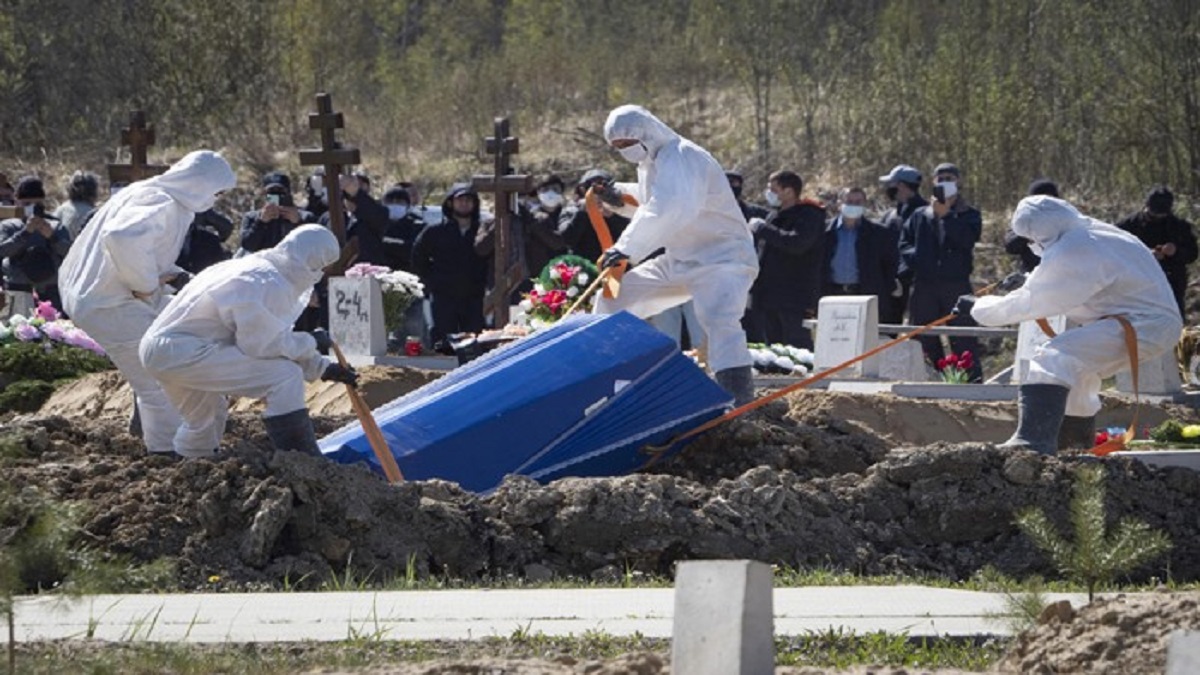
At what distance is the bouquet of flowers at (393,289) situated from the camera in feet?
61.7

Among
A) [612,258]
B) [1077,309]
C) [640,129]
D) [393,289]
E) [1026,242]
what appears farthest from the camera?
[393,289]

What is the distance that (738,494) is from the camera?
11.3 metres

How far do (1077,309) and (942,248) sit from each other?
6.65 metres

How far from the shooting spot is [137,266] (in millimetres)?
13461

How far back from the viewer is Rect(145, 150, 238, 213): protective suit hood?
1378 centimetres

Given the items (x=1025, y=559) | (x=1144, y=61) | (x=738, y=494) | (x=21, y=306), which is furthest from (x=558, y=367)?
(x=1144, y=61)

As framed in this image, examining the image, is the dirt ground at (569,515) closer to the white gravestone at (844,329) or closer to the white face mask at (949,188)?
the white gravestone at (844,329)

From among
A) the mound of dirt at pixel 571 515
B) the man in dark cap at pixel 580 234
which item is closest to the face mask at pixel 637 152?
the mound of dirt at pixel 571 515

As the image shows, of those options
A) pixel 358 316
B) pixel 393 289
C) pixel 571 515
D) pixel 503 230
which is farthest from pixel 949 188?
pixel 571 515

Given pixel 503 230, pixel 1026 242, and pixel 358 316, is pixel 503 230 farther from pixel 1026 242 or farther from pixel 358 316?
pixel 1026 242

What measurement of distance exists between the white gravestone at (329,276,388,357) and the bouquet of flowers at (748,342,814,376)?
282 centimetres

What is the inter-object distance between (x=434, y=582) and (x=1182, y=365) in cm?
952

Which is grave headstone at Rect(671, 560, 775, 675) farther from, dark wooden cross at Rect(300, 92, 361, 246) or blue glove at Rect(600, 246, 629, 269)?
dark wooden cross at Rect(300, 92, 361, 246)

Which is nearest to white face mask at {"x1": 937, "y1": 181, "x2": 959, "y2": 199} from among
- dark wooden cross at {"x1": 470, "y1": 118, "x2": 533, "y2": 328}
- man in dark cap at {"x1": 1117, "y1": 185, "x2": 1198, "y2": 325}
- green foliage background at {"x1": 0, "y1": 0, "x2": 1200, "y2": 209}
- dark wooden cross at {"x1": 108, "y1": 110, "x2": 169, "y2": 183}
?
man in dark cap at {"x1": 1117, "y1": 185, "x2": 1198, "y2": 325}
